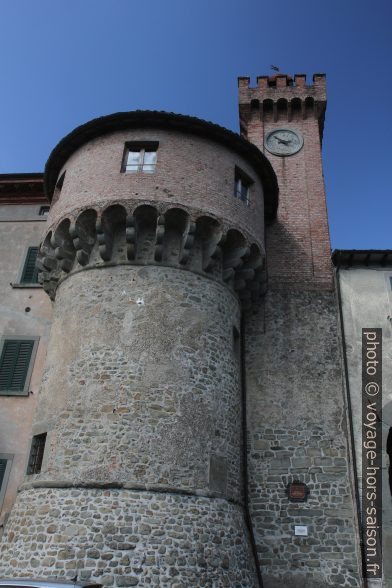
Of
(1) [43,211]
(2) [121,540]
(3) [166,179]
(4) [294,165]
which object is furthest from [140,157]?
(2) [121,540]

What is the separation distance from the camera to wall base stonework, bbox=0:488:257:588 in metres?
8.57

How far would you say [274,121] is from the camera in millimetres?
19688

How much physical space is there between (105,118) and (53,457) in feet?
30.7

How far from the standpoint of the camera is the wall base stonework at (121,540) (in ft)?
28.1

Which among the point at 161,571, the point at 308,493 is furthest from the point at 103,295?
the point at 308,493

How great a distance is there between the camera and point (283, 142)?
18.9 metres

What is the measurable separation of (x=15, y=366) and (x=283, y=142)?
13.3 m

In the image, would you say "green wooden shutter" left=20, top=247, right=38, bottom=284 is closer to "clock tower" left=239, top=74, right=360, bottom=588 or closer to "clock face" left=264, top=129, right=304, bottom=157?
"clock tower" left=239, top=74, right=360, bottom=588

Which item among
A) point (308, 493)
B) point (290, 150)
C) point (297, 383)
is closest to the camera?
point (308, 493)

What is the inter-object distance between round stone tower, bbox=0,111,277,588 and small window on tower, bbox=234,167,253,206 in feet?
0.17

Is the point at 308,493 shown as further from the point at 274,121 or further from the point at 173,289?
the point at 274,121

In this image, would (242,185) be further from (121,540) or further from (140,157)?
(121,540)

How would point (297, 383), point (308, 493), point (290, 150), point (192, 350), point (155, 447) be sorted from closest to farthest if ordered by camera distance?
point (155, 447) < point (192, 350) < point (308, 493) < point (297, 383) < point (290, 150)

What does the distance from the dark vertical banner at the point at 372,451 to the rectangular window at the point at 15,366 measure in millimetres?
9516
